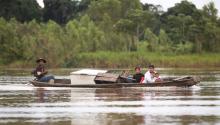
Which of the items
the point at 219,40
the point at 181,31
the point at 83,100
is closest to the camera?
the point at 83,100

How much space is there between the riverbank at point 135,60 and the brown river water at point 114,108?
36.9 metres

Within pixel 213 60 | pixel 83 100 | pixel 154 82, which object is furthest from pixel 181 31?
pixel 83 100

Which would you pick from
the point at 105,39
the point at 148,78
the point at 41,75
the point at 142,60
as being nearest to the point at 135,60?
the point at 142,60

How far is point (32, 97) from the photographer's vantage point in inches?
977

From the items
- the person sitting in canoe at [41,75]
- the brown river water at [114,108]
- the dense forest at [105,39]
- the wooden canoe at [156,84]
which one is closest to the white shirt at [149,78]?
the wooden canoe at [156,84]

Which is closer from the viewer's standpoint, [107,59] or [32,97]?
[32,97]

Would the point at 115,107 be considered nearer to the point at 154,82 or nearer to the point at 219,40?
the point at 154,82

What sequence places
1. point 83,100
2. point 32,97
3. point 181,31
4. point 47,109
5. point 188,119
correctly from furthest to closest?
point 181,31 < point 32,97 < point 83,100 < point 47,109 < point 188,119

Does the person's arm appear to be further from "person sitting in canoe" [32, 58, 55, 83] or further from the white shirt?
"person sitting in canoe" [32, 58, 55, 83]

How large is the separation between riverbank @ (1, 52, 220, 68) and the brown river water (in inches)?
1455

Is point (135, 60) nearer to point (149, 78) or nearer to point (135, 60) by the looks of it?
point (135, 60)

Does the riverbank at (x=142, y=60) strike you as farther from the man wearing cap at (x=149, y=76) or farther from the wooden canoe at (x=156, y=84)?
the man wearing cap at (x=149, y=76)

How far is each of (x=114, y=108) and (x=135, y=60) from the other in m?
46.9

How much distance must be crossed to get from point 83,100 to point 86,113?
474 cm
